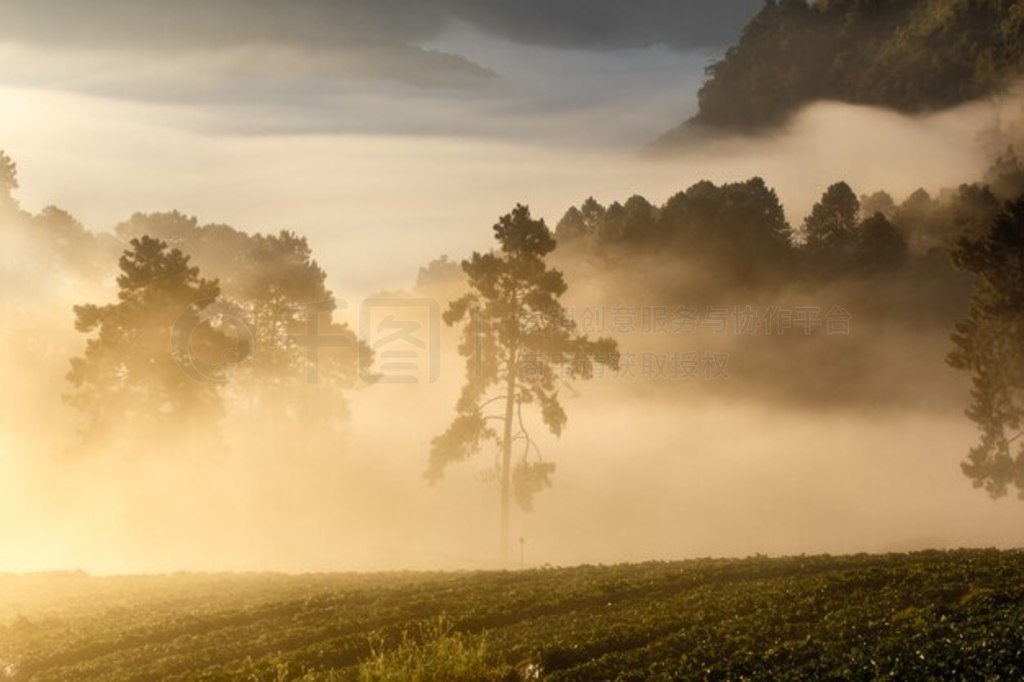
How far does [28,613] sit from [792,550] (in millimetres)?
57877

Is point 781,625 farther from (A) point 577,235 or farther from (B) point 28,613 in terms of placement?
(A) point 577,235

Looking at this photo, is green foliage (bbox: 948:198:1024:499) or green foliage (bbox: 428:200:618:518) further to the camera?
green foliage (bbox: 428:200:618:518)

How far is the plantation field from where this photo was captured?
20844 mm

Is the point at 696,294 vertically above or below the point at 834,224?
below

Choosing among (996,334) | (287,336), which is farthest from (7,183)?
(996,334)

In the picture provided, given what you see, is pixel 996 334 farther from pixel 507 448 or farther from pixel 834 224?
pixel 834 224

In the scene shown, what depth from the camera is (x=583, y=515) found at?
3784 inches

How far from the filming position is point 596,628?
24984mm

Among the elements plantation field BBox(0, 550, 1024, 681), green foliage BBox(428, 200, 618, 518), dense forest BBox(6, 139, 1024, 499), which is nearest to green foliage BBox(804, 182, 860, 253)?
dense forest BBox(6, 139, 1024, 499)

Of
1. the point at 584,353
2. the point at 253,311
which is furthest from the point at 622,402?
the point at 584,353

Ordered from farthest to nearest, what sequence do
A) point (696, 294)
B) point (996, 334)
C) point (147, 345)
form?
point (696, 294)
point (147, 345)
point (996, 334)

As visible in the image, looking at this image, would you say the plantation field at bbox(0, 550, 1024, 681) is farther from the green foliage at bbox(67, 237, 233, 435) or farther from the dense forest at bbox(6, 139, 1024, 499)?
the dense forest at bbox(6, 139, 1024, 499)

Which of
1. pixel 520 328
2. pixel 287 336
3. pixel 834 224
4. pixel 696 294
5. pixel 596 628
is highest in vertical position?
pixel 834 224

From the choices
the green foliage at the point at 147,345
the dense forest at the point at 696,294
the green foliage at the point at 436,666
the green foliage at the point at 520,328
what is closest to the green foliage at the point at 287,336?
the dense forest at the point at 696,294
